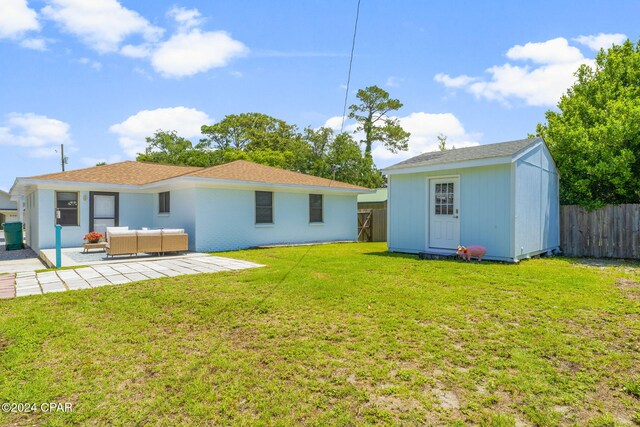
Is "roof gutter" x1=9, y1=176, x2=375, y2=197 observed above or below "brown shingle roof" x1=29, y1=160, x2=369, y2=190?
below

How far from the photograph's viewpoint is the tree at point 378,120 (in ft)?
104

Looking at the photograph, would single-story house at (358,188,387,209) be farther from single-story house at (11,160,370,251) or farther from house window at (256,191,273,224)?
house window at (256,191,273,224)

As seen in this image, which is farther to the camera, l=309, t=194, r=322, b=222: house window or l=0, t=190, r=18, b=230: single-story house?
l=0, t=190, r=18, b=230: single-story house

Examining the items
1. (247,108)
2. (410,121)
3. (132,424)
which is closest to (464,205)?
(132,424)

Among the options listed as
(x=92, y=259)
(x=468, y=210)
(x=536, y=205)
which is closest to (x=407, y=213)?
(x=468, y=210)

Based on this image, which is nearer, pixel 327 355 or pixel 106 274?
pixel 327 355

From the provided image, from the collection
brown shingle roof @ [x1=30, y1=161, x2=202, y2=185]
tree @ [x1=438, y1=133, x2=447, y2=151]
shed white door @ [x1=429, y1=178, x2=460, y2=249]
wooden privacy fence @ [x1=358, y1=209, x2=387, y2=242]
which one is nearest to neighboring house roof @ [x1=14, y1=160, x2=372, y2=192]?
brown shingle roof @ [x1=30, y1=161, x2=202, y2=185]

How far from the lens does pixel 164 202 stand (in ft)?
46.6

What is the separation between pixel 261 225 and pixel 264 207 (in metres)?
0.72

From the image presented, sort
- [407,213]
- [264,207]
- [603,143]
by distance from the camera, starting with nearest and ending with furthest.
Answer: [407,213]
[603,143]
[264,207]

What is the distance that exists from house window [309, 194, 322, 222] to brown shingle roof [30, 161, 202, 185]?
241 inches

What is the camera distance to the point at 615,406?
101 inches

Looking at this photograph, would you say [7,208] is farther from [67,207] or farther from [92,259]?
[92,259]

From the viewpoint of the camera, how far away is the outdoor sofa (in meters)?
9.90
